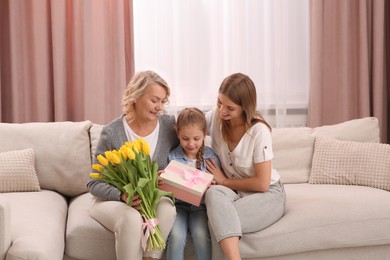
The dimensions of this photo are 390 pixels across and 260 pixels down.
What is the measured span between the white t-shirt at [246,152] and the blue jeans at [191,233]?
245 millimetres

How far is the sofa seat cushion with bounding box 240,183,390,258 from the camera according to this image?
103 inches

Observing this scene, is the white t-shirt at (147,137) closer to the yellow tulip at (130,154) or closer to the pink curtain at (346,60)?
the yellow tulip at (130,154)

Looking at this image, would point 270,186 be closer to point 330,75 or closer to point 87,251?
point 87,251

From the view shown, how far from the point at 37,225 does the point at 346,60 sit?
98.8 inches

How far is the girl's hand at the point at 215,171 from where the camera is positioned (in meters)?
2.79

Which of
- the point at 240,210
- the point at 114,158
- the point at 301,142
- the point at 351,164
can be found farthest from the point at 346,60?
the point at 114,158

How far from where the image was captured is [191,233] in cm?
261

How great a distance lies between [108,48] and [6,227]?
5.97 feet

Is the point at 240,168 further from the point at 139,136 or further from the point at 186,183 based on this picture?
the point at 139,136

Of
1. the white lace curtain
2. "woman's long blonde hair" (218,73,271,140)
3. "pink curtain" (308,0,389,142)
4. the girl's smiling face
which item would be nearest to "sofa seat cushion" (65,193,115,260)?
the girl's smiling face

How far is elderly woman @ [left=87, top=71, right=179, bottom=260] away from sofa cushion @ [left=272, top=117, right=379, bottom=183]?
0.76m

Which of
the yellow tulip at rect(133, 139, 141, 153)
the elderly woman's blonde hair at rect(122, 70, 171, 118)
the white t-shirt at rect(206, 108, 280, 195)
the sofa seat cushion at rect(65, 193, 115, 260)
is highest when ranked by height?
the elderly woman's blonde hair at rect(122, 70, 171, 118)

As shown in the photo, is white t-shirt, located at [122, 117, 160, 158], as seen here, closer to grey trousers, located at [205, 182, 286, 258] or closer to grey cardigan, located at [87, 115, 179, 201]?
grey cardigan, located at [87, 115, 179, 201]

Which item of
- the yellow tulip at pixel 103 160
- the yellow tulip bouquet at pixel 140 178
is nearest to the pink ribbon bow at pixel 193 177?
the yellow tulip bouquet at pixel 140 178
